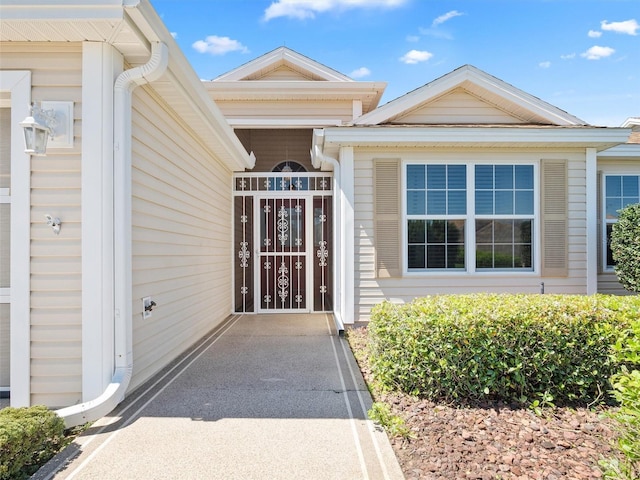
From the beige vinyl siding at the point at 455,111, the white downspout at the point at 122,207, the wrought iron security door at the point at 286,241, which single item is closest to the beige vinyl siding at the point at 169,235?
the white downspout at the point at 122,207

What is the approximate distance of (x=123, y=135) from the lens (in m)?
3.17

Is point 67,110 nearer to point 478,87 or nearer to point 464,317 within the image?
point 464,317

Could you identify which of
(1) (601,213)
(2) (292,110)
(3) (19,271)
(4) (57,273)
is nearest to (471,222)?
(1) (601,213)

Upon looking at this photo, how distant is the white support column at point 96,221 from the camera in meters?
3.05

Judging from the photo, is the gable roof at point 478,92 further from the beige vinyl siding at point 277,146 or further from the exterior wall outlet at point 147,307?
the exterior wall outlet at point 147,307

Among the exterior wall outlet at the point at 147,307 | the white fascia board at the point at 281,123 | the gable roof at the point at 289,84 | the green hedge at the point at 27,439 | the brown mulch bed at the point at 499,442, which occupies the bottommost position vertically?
the brown mulch bed at the point at 499,442

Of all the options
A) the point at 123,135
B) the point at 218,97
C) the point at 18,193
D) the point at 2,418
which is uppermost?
the point at 218,97

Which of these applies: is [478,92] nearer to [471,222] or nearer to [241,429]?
[471,222]

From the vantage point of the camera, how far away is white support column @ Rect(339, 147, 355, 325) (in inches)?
224

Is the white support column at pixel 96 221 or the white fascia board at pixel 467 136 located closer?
the white support column at pixel 96 221

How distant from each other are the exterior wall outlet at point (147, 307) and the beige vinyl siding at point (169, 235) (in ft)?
0.19

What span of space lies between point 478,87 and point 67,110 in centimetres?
557

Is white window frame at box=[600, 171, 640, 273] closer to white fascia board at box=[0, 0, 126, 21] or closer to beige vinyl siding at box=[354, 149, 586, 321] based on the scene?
beige vinyl siding at box=[354, 149, 586, 321]

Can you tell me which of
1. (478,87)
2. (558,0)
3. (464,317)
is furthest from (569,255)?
(558,0)
